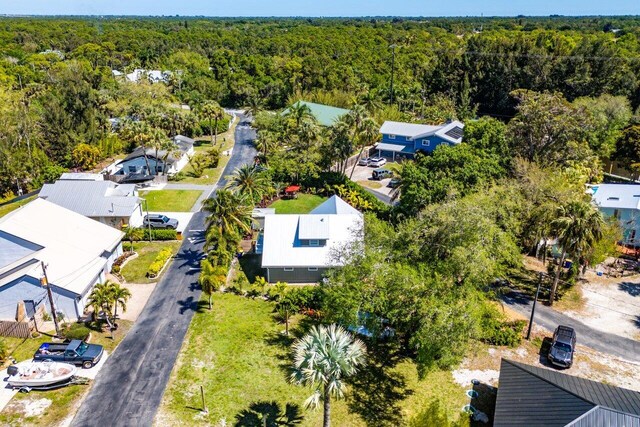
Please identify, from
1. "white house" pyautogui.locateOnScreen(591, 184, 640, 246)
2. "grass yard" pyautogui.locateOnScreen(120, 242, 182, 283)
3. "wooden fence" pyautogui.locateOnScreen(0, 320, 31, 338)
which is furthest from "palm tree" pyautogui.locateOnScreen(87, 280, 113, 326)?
"white house" pyautogui.locateOnScreen(591, 184, 640, 246)

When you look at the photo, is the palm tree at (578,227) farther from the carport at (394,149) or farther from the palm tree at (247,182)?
the carport at (394,149)

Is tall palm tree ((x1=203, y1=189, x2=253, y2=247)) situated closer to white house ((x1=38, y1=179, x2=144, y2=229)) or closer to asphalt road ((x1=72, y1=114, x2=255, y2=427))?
asphalt road ((x1=72, y1=114, x2=255, y2=427))

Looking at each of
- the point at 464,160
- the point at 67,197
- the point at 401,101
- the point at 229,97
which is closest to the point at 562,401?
the point at 464,160

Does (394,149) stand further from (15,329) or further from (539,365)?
(15,329)

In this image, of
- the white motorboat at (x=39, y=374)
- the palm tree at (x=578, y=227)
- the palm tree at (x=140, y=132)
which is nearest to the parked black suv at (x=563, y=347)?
the palm tree at (x=578, y=227)

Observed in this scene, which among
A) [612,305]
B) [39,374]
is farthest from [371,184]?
[39,374]

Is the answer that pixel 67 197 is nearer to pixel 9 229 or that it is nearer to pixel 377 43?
pixel 9 229
